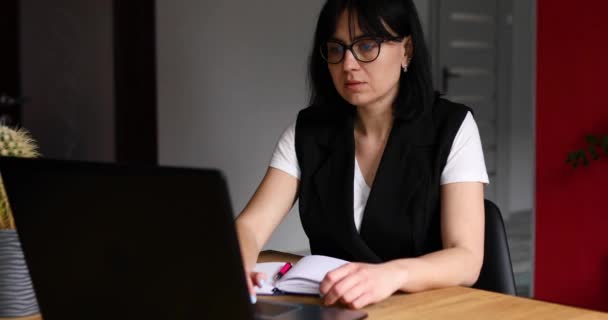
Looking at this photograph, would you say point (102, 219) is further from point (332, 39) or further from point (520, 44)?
point (520, 44)

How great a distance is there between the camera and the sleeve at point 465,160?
1717 mm

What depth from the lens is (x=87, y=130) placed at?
4941 mm

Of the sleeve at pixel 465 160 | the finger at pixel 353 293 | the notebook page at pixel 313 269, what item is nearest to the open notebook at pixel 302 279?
the notebook page at pixel 313 269

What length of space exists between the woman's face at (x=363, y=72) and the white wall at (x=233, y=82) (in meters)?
2.95

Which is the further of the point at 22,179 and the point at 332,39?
the point at 332,39

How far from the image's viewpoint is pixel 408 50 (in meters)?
1.88

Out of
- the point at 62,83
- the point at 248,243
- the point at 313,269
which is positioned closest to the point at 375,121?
the point at 248,243

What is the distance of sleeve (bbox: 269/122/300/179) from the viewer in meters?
1.93

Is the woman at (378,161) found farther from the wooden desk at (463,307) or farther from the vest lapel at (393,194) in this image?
the wooden desk at (463,307)

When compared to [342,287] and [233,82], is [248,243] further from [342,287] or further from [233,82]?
[233,82]
